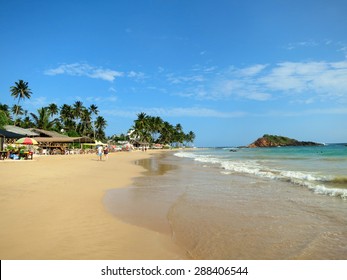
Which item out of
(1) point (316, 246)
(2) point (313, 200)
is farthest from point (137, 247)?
(2) point (313, 200)

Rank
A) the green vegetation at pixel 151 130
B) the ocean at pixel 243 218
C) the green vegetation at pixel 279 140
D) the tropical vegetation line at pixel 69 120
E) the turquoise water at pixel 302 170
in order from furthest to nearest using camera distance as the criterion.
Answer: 1. the green vegetation at pixel 279 140
2. the green vegetation at pixel 151 130
3. the tropical vegetation line at pixel 69 120
4. the turquoise water at pixel 302 170
5. the ocean at pixel 243 218

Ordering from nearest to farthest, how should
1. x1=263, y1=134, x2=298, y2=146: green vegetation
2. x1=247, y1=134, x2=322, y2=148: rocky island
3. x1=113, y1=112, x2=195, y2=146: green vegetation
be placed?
1. x1=113, y1=112, x2=195, y2=146: green vegetation
2. x1=247, y1=134, x2=322, y2=148: rocky island
3. x1=263, y1=134, x2=298, y2=146: green vegetation

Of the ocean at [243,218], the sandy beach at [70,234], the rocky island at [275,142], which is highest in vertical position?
the rocky island at [275,142]

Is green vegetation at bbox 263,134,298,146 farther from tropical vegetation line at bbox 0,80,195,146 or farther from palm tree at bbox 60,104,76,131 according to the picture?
palm tree at bbox 60,104,76,131

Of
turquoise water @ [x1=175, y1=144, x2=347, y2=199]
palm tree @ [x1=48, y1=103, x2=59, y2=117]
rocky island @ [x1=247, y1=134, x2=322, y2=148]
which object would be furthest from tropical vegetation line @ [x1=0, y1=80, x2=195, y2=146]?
rocky island @ [x1=247, y1=134, x2=322, y2=148]

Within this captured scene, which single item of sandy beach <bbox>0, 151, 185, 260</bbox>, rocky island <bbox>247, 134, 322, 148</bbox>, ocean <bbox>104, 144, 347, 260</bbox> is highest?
rocky island <bbox>247, 134, 322, 148</bbox>

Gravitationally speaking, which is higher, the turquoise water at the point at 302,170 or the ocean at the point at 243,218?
the turquoise water at the point at 302,170

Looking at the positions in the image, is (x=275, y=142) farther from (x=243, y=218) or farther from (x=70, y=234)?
(x=70, y=234)

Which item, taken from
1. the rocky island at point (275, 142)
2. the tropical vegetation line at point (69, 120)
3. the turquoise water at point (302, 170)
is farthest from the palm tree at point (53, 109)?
the rocky island at point (275, 142)

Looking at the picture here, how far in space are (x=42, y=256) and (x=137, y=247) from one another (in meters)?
1.25

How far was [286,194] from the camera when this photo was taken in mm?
8102

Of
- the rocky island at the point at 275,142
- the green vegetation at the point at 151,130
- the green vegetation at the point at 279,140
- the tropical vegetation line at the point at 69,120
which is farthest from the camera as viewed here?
the green vegetation at the point at 279,140

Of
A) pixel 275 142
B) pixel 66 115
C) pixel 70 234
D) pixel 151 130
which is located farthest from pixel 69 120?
pixel 275 142

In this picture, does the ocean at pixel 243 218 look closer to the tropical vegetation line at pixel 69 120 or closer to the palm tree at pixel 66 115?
the tropical vegetation line at pixel 69 120
